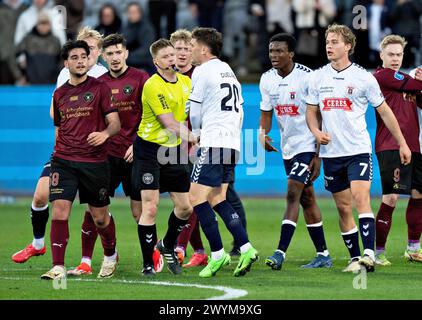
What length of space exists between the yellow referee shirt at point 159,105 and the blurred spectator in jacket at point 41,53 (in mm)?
9733

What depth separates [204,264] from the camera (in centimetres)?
1209

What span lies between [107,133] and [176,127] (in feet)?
2.25

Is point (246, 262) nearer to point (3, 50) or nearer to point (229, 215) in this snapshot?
point (229, 215)

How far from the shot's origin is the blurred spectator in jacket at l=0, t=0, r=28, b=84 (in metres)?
21.4

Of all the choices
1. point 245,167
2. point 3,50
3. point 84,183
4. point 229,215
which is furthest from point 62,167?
point 3,50

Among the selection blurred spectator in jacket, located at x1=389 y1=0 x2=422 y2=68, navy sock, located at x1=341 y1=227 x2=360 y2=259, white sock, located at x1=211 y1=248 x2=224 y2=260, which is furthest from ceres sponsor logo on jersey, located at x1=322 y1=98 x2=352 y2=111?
blurred spectator in jacket, located at x1=389 y1=0 x2=422 y2=68

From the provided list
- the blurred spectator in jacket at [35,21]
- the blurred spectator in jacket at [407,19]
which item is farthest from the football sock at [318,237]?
the blurred spectator in jacket at [35,21]

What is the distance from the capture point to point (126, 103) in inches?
459

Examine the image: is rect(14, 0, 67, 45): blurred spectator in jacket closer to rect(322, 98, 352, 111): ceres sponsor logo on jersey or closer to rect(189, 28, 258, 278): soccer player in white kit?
rect(189, 28, 258, 278): soccer player in white kit

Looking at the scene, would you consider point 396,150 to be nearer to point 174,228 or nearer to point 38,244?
point 174,228

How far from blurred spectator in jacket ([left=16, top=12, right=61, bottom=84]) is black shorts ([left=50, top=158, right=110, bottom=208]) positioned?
33.0 ft

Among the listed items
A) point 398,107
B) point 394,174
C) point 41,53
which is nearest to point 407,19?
point 41,53

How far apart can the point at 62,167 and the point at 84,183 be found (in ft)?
0.87

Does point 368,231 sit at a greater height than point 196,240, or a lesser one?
greater
